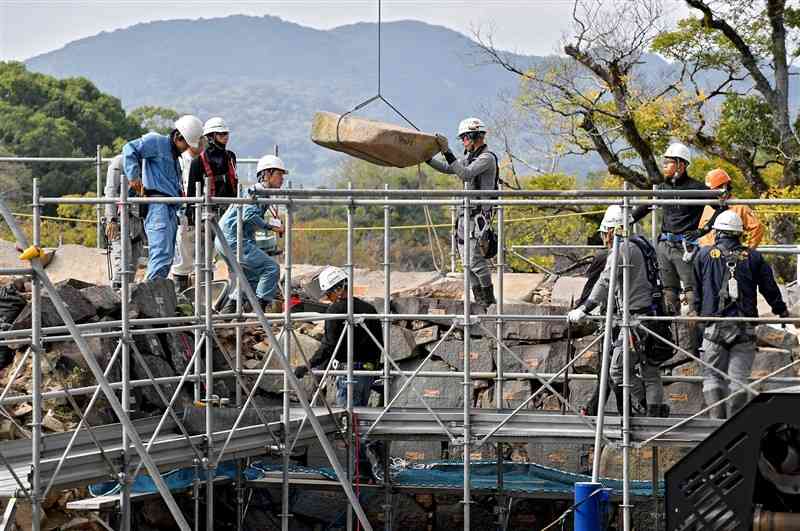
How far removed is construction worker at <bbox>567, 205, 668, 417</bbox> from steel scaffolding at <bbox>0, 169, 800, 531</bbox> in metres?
0.13

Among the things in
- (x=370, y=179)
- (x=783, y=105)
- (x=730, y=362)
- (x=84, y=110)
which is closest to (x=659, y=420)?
(x=730, y=362)

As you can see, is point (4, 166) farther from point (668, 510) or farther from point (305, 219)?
point (668, 510)

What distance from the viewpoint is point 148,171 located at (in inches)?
546

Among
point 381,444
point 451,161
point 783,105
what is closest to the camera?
point 451,161

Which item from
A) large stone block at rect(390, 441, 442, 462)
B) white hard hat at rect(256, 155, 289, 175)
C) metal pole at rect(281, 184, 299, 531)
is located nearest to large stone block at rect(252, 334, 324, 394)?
large stone block at rect(390, 441, 442, 462)

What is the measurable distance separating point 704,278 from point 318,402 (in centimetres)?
427

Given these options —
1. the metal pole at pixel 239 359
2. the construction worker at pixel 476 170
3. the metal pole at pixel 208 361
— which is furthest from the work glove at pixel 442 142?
the metal pole at pixel 208 361

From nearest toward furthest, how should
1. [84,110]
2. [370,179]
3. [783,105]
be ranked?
1. [783,105]
2. [84,110]
3. [370,179]

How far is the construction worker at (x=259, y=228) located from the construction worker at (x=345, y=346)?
22.6 inches

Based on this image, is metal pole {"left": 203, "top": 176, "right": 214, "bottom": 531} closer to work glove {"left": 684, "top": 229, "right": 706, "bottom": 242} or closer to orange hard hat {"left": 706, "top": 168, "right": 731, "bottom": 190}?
orange hard hat {"left": 706, "top": 168, "right": 731, "bottom": 190}

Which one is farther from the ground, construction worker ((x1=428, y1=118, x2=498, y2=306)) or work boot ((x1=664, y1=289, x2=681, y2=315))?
construction worker ((x1=428, y1=118, x2=498, y2=306))

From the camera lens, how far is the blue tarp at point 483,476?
1463cm

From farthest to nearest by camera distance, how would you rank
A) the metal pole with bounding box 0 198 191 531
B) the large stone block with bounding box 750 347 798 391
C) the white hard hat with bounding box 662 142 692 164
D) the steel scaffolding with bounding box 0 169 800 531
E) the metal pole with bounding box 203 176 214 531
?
the large stone block with bounding box 750 347 798 391
the white hard hat with bounding box 662 142 692 164
the metal pole with bounding box 203 176 214 531
the steel scaffolding with bounding box 0 169 800 531
the metal pole with bounding box 0 198 191 531

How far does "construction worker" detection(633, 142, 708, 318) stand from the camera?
13852mm
